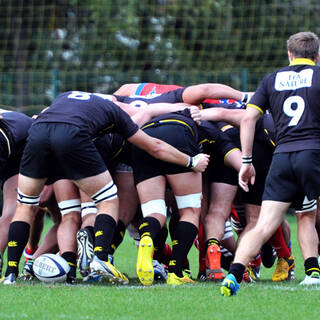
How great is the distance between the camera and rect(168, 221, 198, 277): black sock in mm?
6309

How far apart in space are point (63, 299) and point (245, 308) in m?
1.20

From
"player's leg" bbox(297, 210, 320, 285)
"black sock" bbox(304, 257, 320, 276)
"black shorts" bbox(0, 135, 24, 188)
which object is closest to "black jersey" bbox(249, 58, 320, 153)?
"player's leg" bbox(297, 210, 320, 285)

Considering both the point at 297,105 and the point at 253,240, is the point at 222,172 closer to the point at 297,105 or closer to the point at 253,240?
the point at 297,105

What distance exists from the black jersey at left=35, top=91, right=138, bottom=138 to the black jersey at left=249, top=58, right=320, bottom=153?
1071 millimetres

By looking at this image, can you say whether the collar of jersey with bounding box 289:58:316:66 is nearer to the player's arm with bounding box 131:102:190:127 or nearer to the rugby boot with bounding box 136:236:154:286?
the player's arm with bounding box 131:102:190:127

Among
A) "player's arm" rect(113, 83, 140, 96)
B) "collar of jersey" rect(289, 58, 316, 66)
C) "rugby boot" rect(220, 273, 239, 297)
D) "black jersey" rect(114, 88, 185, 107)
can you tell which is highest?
"collar of jersey" rect(289, 58, 316, 66)

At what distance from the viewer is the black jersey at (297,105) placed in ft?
18.9

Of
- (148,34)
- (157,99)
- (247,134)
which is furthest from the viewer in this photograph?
(148,34)

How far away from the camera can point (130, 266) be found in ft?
27.9

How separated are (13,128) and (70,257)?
4.05 feet

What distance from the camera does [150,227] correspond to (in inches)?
247

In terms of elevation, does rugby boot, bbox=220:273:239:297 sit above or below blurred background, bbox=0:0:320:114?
above

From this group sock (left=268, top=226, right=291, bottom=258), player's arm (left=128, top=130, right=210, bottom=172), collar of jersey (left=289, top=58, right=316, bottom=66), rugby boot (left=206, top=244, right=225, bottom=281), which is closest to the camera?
collar of jersey (left=289, top=58, right=316, bottom=66)

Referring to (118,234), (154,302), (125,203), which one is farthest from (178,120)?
(154,302)
